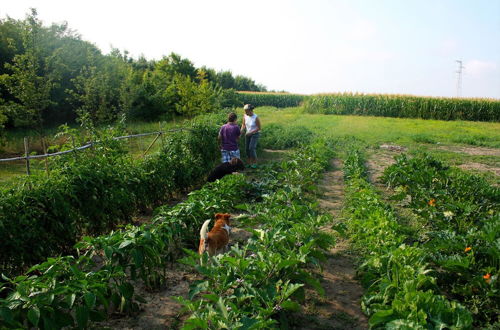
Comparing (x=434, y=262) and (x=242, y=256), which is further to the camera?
(x=434, y=262)

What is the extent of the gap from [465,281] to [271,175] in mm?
5011

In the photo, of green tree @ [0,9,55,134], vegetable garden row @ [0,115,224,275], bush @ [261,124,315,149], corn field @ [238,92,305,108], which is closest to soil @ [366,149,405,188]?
bush @ [261,124,315,149]

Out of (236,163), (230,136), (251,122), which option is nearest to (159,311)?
(236,163)

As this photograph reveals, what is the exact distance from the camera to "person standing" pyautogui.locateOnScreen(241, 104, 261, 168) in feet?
33.7

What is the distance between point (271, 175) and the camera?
8.50m

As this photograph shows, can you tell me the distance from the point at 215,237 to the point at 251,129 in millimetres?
6520

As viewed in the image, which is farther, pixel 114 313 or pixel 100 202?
pixel 100 202

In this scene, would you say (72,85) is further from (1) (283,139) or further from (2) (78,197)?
(2) (78,197)

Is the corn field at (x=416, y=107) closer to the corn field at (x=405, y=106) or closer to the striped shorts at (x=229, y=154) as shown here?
the corn field at (x=405, y=106)

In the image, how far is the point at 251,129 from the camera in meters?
10.5

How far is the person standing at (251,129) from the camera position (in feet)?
33.7

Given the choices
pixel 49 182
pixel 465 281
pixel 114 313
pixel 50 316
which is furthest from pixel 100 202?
pixel 465 281

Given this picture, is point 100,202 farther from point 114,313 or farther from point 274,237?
point 274,237

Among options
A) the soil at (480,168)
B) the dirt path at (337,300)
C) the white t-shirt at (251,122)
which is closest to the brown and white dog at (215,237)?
the dirt path at (337,300)
